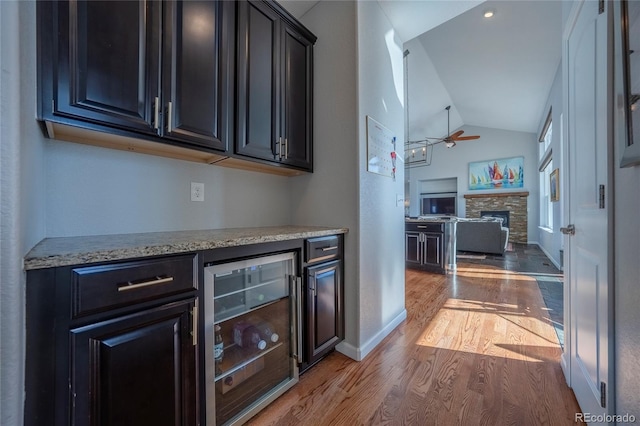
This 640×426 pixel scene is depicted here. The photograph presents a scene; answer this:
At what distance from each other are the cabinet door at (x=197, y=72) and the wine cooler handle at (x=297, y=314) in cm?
88

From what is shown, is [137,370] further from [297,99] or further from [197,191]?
[297,99]

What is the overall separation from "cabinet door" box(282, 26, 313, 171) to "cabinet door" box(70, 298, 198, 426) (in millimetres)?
1169

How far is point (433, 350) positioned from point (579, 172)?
1.44 metres

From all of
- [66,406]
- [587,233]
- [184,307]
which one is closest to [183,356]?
[184,307]

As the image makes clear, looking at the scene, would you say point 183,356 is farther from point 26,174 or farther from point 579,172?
point 579,172

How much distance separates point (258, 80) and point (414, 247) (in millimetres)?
3729

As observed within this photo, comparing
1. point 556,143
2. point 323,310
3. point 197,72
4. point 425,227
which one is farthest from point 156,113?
point 556,143

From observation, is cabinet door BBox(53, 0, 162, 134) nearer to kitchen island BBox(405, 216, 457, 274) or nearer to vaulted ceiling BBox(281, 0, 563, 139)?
vaulted ceiling BBox(281, 0, 563, 139)

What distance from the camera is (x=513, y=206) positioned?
7.98 metres

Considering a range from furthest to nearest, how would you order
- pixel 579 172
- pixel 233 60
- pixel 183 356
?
pixel 233 60
pixel 579 172
pixel 183 356

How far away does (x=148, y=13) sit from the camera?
3.51ft

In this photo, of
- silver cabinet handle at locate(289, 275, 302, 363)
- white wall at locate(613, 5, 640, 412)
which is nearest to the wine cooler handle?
silver cabinet handle at locate(289, 275, 302, 363)

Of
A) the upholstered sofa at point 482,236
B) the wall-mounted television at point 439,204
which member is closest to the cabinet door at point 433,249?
the upholstered sofa at point 482,236

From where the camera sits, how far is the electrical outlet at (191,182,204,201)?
1.54m
